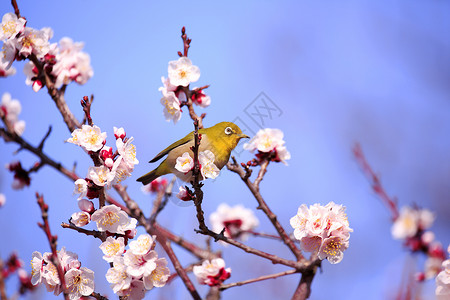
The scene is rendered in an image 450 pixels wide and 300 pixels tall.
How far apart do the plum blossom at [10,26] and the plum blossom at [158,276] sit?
229 centimetres

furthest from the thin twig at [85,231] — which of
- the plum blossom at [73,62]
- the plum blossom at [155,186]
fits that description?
the plum blossom at [155,186]

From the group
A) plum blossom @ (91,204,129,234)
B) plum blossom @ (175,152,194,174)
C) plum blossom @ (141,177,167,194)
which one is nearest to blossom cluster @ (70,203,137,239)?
plum blossom @ (91,204,129,234)

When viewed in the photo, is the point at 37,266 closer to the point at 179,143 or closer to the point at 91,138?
the point at 91,138

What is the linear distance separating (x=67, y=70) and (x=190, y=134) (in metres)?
1.46

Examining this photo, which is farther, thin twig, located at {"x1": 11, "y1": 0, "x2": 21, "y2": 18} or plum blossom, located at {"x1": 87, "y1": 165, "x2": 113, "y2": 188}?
thin twig, located at {"x1": 11, "y1": 0, "x2": 21, "y2": 18}

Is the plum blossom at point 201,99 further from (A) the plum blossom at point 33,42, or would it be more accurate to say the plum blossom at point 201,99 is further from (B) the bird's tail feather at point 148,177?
(A) the plum blossom at point 33,42

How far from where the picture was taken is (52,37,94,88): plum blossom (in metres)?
4.43

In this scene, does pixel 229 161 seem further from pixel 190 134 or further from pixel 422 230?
pixel 422 230

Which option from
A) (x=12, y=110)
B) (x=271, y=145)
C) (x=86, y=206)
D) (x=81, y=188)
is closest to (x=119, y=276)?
(x=86, y=206)

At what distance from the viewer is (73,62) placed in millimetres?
4609

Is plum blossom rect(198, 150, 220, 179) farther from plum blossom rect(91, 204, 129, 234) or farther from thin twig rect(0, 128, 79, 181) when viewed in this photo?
thin twig rect(0, 128, 79, 181)

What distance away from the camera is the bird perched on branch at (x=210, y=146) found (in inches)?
161

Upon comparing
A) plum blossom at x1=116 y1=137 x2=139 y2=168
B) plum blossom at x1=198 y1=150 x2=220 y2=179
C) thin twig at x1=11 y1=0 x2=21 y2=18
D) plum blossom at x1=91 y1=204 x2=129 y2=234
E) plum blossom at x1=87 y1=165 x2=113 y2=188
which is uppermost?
thin twig at x1=11 y1=0 x2=21 y2=18

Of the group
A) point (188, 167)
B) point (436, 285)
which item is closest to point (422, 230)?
point (436, 285)
